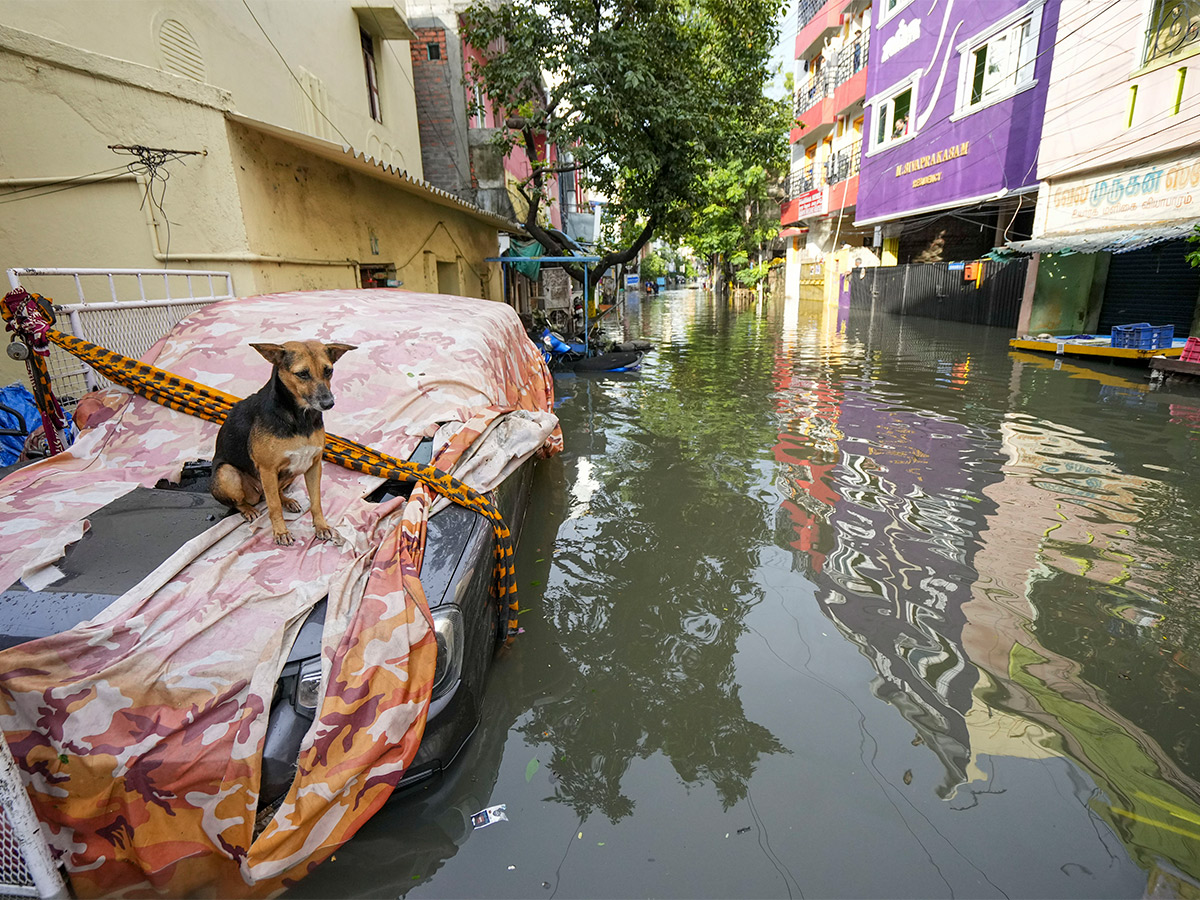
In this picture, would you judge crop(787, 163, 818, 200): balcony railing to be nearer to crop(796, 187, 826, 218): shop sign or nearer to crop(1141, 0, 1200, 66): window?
crop(796, 187, 826, 218): shop sign

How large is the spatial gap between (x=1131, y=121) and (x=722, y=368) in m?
8.89

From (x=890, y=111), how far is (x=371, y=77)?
18.3 m

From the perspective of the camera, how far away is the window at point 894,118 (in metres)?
20.8

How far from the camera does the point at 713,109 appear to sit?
15195mm

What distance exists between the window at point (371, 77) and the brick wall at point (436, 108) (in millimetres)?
2419

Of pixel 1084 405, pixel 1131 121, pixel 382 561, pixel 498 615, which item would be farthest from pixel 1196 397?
pixel 382 561

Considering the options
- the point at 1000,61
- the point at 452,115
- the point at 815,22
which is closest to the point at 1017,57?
the point at 1000,61

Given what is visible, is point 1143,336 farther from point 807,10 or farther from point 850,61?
point 807,10

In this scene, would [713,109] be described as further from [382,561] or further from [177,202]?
[382,561]

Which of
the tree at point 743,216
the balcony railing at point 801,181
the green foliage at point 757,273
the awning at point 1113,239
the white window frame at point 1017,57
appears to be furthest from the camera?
the green foliage at point 757,273

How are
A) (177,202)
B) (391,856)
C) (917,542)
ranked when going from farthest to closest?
(177,202)
(917,542)
(391,856)

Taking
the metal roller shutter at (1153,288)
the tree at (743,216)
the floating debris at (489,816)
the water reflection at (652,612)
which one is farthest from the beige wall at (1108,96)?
the tree at (743,216)

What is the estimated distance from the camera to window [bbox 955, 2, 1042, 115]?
14395 millimetres

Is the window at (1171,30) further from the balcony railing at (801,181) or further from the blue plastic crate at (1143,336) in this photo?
the balcony railing at (801,181)
